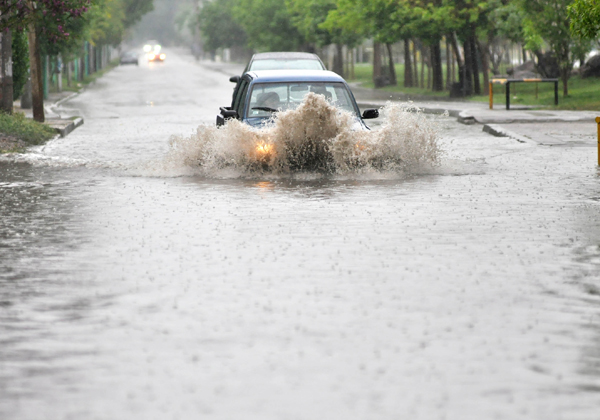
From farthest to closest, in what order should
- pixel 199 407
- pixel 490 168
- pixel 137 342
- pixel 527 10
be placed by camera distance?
pixel 527 10 → pixel 490 168 → pixel 137 342 → pixel 199 407

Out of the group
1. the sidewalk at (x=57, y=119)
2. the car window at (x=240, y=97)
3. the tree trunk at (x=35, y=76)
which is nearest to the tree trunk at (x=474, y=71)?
the sidewalk at (x=57, y=119)

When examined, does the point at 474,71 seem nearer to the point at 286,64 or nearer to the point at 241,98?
the point at 286,64

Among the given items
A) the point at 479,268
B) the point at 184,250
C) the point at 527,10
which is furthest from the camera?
the point at 527,10

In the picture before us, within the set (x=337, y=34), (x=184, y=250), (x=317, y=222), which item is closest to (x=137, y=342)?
(x=184, y=250)

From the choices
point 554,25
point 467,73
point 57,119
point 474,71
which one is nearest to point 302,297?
point 57,119

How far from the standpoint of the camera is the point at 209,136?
1554 centimetres

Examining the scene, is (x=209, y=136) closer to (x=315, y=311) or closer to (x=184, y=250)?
(x=184, y=250)

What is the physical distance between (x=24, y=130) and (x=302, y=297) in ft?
52.2

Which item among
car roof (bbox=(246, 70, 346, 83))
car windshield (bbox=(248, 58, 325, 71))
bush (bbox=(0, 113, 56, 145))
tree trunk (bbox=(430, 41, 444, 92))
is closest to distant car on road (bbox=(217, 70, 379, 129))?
car roof (bbox=(246, 70, 346, 83))

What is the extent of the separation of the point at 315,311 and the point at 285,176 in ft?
26.9

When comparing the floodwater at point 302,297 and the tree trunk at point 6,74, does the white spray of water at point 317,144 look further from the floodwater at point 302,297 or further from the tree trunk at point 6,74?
the tree trunk at point 6,74

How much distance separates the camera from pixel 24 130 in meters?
22.2

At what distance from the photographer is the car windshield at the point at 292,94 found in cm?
1612

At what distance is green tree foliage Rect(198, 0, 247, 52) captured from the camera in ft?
354
